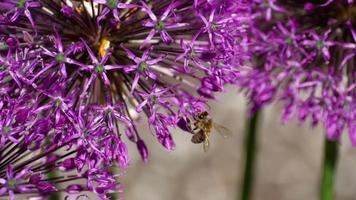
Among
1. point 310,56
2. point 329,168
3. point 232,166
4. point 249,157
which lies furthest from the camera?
point 232,166

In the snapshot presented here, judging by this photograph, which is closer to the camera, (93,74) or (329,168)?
(93,74)

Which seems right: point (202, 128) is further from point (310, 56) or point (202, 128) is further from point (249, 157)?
point (249, 157)

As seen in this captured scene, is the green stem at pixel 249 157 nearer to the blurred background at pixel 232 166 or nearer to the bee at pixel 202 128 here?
the bee at pixel 202 128

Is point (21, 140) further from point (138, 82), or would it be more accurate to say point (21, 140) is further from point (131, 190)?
point (131, 190)

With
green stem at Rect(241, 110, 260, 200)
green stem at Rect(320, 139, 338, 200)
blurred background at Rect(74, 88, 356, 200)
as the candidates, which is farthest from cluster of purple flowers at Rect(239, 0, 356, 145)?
blurred background at Rect(74, 88, 356, 200)

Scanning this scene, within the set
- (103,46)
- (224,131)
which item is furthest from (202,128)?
(103,46)

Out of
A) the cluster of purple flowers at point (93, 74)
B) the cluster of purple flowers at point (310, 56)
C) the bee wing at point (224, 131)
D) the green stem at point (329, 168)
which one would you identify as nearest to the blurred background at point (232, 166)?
the green stem at point (329, 168)
